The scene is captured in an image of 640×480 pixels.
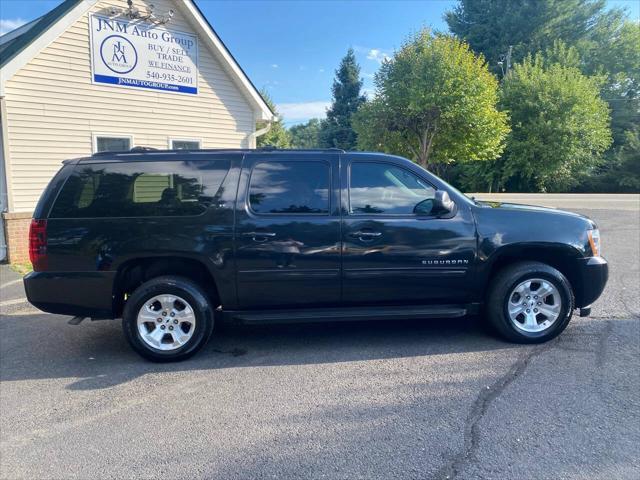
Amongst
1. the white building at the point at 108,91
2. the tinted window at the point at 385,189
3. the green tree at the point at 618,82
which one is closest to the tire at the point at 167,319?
the tinted window at the point at 385,189

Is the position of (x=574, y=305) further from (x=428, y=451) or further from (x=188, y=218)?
(x=188, y=218)

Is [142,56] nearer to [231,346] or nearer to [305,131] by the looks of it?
[231,346]

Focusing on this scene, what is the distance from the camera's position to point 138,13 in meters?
10.1

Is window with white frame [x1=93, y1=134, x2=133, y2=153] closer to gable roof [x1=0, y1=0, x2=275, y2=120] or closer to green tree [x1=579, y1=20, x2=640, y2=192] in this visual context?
gable roof [x1=0, y1=0, x2=275, y2=120]

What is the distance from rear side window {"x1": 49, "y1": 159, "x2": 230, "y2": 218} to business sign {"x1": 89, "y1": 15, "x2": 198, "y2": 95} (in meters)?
6.67

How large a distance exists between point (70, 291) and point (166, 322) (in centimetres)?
92

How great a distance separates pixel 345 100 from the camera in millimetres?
44906

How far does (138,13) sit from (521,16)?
124 ft

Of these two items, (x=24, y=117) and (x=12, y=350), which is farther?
(x=24, y=117)

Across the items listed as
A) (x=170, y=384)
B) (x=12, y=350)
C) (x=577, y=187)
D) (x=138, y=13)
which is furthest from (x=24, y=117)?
Answer: (x=577, y=187)

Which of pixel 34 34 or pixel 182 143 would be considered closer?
pixel 34 34

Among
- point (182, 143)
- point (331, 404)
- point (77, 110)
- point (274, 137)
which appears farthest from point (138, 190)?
point (274, 137)

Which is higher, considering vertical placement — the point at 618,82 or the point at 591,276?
the point at 618,82

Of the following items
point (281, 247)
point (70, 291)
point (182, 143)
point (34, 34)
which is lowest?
point (70, 291)
